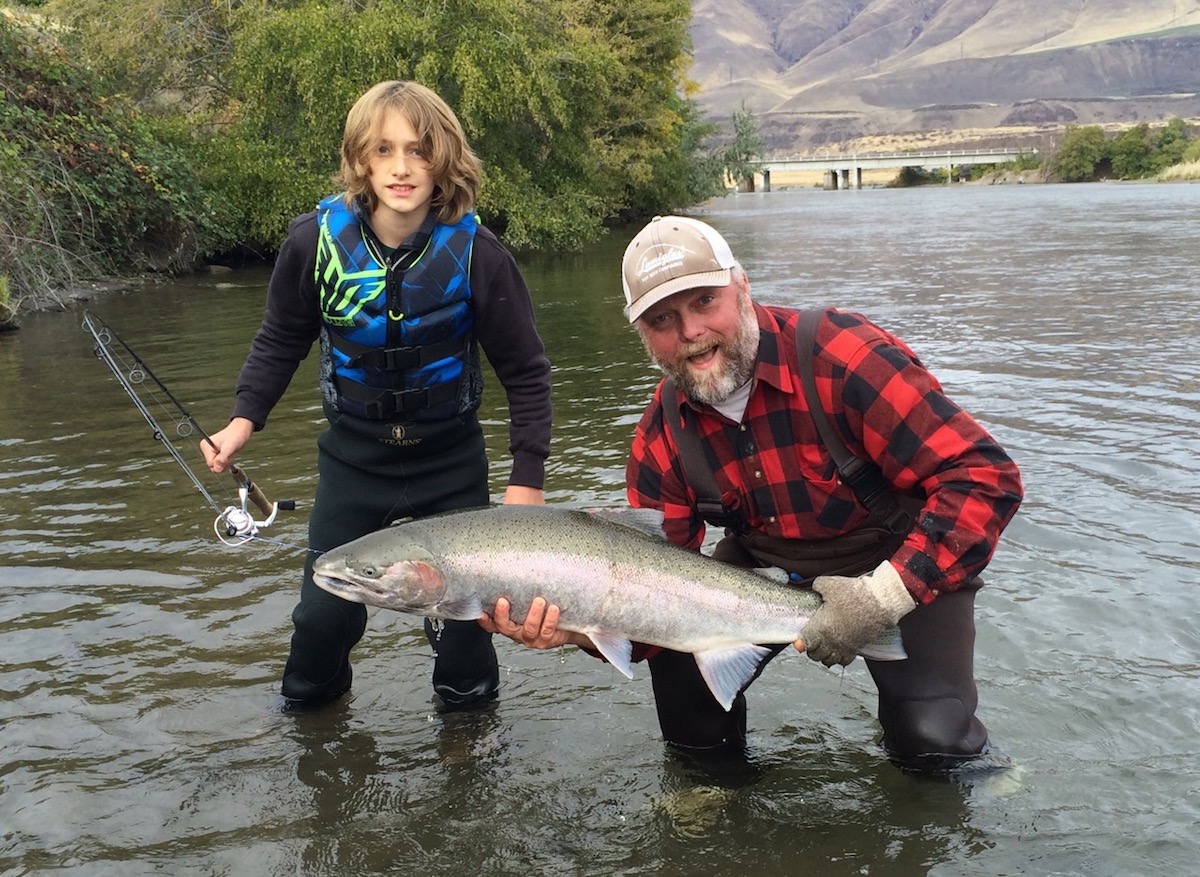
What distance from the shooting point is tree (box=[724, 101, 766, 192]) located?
60.6m

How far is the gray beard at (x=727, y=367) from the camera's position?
12.0 ft

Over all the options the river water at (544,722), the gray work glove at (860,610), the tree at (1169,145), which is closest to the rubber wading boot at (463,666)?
the river water at (544,722)

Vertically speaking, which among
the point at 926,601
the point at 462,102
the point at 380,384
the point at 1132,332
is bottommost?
the point at 1132,332

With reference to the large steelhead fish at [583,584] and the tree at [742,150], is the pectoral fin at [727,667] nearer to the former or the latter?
the large steelhead fish at [583,584]

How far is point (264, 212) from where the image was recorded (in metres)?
25.7

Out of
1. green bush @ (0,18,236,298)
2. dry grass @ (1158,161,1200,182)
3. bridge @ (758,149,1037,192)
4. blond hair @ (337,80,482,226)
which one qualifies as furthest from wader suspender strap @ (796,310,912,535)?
bridge @ (758,149,1037,192)

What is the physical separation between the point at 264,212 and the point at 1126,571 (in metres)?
23.6

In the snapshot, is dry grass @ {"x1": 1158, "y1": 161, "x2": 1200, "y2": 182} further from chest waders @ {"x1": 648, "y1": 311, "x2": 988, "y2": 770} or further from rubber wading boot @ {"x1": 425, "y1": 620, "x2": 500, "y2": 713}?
rubber wading boot @ {"x1": 425, "y1": 620, "x2": 500, "y2": 713}

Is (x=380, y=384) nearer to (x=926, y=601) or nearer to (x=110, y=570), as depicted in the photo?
(x=926, y=601)

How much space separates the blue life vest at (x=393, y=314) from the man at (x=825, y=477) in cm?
79

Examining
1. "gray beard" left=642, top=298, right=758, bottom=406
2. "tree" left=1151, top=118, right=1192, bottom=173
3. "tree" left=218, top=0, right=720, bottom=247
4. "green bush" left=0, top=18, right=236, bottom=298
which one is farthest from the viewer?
"tree" left=1151, top=118, right=1192, bottom=173

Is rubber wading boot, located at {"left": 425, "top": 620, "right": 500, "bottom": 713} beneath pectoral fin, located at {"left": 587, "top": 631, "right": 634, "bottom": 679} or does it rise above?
beneath

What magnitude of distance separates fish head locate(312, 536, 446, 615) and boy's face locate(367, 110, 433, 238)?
1334 mm

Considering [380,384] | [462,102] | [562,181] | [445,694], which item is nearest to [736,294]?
[380,384]
